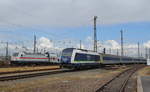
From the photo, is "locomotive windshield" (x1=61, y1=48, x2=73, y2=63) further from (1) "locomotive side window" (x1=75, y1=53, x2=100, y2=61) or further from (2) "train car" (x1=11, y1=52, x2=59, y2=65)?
(2) "train car" (x1=11, y1=52, x2=59, y2=65)

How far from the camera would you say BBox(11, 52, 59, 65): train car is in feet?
146

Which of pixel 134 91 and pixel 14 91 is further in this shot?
pixel 134 91

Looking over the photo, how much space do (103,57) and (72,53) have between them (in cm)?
1489

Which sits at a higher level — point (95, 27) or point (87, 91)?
point (95, 27)

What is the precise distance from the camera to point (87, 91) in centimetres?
1244

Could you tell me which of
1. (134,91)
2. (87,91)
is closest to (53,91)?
(87,91)

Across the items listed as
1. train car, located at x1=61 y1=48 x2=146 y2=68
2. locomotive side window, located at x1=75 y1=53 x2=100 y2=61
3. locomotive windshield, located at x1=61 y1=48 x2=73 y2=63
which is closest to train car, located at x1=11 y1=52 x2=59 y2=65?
train car, located at x1=61 y1=48 x2=146 y2=68

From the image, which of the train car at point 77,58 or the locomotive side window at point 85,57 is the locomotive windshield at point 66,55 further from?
the locomotive side window at point 85,57

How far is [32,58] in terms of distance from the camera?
47.7 m

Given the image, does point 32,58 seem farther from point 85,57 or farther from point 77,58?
point 77,58

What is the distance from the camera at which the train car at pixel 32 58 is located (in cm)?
4453

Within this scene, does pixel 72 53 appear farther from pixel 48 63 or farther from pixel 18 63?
pixel 48 63

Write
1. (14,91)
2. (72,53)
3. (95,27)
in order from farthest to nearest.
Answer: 1. (95,27)
2. (72,53)
3. (14,91)

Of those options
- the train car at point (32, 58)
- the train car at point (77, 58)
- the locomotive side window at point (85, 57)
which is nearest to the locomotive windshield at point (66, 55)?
the train car at point (77, 58)
